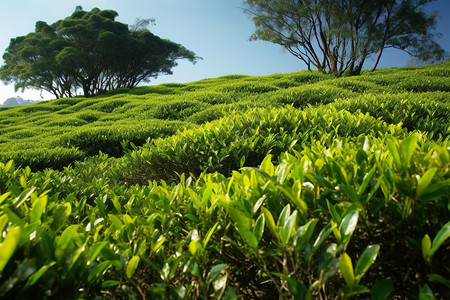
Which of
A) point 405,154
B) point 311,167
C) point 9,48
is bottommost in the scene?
point 311,167

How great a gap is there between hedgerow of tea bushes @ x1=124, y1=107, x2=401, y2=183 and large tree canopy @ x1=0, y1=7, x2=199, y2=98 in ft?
102

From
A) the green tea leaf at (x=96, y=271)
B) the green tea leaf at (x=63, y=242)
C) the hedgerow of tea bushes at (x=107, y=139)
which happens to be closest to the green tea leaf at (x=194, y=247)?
the green tea leaf at (x=96, y=271)

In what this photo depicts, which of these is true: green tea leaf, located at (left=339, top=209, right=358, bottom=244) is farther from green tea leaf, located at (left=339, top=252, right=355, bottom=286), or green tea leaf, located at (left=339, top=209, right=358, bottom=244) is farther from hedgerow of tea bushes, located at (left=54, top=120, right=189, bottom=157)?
hedgerow of tea bushes, located at (left=54, top=120, right=189, bottom=157)

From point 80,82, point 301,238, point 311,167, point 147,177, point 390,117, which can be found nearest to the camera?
point 301,238

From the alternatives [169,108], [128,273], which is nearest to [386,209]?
[128,273]

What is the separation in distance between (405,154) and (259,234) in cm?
69

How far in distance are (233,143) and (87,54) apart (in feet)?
113

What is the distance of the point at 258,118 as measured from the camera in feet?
13.8

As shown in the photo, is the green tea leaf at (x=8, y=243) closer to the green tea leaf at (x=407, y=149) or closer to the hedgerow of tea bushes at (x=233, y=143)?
the green tea leaf at (x=407, y=149)

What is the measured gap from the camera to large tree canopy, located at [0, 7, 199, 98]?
2994 cm

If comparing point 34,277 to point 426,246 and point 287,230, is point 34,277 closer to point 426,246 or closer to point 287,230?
point 287,230

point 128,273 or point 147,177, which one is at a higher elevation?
point 128,273

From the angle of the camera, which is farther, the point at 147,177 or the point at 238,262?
the point at 147,177

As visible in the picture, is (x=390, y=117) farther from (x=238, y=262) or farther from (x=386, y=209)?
(x=238, y=262)
